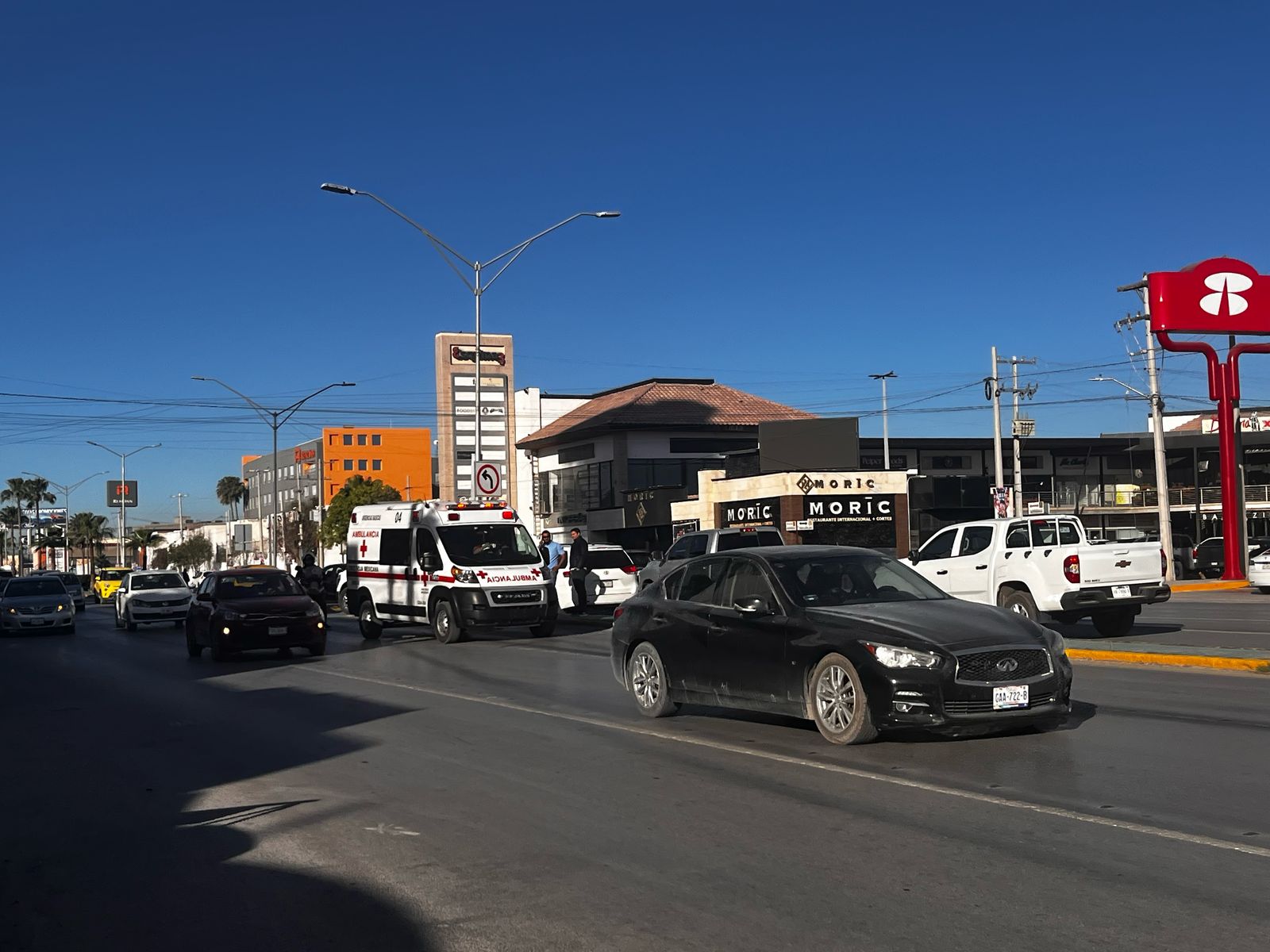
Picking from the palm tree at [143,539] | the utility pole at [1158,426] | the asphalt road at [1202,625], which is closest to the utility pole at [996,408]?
the utility pole at [1158,426]

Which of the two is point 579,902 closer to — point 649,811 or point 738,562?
point 649,811

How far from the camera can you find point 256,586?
22.3 meters

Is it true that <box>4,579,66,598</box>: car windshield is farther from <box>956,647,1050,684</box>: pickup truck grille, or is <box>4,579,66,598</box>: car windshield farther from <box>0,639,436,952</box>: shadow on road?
<box>956,647,1050,684</box>: pickup truck grille

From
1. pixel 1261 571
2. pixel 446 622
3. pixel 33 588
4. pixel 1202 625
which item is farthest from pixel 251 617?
pixel 1261 571

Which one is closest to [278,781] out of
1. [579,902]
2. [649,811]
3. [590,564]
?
[649,811]

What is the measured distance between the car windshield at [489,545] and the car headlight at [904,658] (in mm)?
14894

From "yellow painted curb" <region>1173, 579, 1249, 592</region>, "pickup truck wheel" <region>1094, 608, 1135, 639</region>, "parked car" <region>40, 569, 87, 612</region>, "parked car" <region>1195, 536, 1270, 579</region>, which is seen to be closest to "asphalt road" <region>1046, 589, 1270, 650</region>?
"pickup truck wheel" <region>1094, 608, 1135, 639</region>

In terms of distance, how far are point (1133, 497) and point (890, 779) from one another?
68.2 m

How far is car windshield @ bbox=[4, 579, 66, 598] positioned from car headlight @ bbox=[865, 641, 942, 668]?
2927 centimetres

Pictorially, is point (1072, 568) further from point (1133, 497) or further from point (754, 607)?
point (1133, 497)

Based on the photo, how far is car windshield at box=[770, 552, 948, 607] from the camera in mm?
10453

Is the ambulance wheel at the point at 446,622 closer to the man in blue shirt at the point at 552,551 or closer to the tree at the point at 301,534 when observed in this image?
the man in blue shirt at the point at 552,551

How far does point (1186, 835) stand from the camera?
6676mm

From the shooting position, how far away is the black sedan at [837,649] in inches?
363
